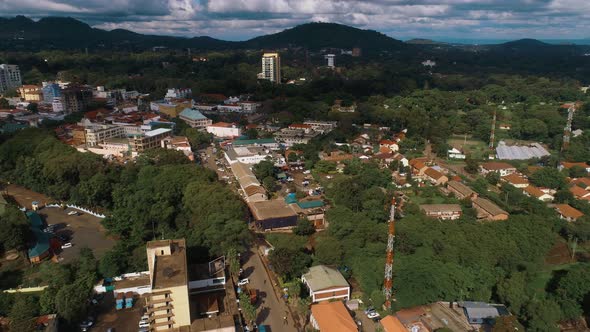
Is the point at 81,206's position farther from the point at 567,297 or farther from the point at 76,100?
the point at 76,100

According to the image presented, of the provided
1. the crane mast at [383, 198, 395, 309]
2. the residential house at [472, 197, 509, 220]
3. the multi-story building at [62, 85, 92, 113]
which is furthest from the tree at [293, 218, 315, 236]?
the multi-story building at [62, 85, 92, 113]

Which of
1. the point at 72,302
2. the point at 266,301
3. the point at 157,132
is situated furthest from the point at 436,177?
the point at 72,302

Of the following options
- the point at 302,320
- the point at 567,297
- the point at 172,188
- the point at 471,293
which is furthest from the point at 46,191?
the point at 567,297

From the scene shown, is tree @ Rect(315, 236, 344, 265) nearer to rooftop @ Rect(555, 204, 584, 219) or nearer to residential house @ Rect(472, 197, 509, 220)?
residential house @ Rect(472, 197, 509, 220)

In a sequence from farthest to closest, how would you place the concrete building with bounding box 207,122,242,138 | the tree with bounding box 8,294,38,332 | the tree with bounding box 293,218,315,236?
the concrete building with bounding box 207,122,242,138 → the tree with bounding box 293,218,315,236 → the tree with bounding box 8,294,38,332

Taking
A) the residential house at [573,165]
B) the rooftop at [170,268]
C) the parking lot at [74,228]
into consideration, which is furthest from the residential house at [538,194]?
the parking lot at [74,228]

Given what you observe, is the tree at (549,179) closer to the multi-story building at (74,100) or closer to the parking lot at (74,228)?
the parking lot at (74,228)
